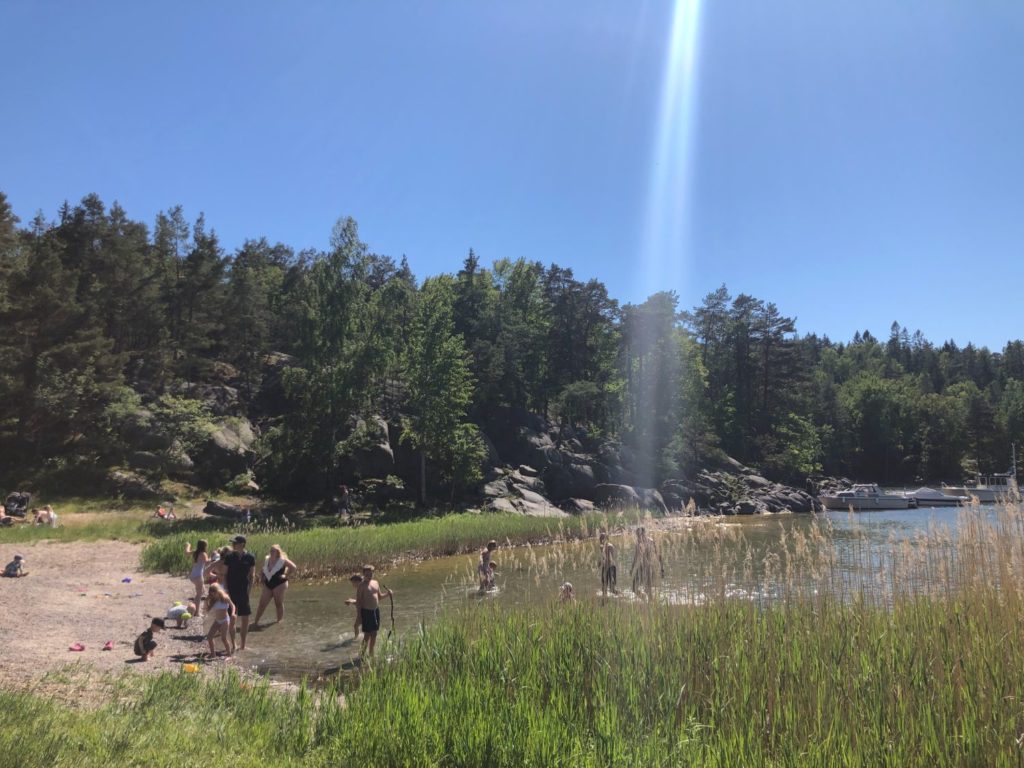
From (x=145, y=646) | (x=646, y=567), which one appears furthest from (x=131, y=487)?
(x=646, y=567)

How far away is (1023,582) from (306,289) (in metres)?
40.2

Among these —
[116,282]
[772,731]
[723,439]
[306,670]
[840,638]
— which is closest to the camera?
[772,731]

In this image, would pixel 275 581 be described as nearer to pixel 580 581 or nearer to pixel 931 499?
pixel 580 581

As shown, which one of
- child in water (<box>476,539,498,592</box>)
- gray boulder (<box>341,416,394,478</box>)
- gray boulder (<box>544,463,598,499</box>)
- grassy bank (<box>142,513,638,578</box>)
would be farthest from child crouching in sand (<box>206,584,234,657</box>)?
gray boulder (<box>544,463,598,499</box>)

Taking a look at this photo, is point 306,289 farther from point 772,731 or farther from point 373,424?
point 772,731

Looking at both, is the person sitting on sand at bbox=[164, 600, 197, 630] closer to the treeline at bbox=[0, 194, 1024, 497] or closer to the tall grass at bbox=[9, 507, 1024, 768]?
the tall grass at bbox=[9, 507, 1024, 768]

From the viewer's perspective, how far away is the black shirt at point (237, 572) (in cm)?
1316

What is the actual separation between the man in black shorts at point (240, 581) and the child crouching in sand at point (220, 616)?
48 cm

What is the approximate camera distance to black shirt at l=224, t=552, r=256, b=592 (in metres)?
13.2

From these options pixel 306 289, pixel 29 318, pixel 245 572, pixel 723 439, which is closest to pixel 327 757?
pixel 245 572

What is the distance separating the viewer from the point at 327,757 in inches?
232

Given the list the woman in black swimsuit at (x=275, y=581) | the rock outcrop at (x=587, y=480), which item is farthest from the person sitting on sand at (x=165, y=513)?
the woman in black swimsuit at (x=275, y=581)

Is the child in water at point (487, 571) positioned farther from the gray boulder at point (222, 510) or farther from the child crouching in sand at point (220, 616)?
the gray boulder at point (222, 510)

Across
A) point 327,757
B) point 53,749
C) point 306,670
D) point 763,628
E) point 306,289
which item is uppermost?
point 306,289
